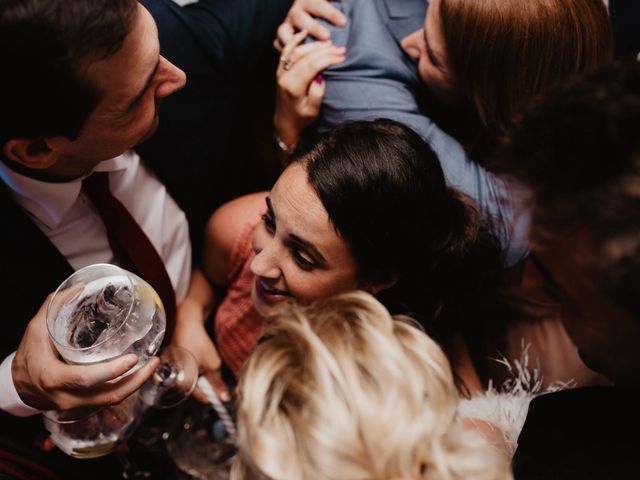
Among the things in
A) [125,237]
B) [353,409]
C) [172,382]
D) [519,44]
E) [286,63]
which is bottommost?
[172,382]

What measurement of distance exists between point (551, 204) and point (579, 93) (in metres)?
0.18

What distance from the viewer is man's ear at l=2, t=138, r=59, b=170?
3.97 ft

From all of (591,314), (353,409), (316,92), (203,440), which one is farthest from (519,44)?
(203,440)

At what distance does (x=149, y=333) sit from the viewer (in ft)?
3.89

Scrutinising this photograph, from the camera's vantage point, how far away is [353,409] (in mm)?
852

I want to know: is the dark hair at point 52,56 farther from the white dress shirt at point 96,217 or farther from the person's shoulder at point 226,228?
the person's shoulder at point 226,228

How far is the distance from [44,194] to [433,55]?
107 cm

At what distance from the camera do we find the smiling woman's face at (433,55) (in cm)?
159

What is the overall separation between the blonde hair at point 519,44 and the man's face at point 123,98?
2.47 ft

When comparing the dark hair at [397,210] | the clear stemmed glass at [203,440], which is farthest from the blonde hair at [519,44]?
the clear stemmed glass at [203,440]

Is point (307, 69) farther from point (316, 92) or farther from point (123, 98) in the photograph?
point (123, 98)

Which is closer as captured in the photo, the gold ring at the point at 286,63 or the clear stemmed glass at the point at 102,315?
the clear stemmed glass at the point at 102,315

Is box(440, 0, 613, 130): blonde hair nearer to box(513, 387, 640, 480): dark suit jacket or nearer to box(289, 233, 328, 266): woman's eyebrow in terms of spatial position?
box(289, 233, 328, 266): woman's eyebrow

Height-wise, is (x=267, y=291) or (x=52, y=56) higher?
(x=52, y=56)
